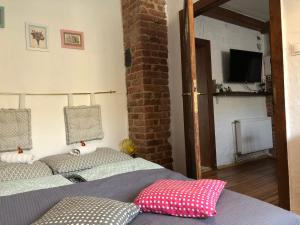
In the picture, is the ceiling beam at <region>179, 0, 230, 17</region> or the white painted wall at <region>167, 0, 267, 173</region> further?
the white painted wall at <region>167, 0, 267, 173</region>

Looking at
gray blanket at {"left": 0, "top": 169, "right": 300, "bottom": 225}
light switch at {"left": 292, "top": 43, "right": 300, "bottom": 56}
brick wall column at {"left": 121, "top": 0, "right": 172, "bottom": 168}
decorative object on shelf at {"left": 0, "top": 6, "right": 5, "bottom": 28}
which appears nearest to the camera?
gray blanket at {"left": 0, "top": 169, "right": 300, "bottom": 225}

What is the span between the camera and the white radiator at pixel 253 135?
13.9 ft

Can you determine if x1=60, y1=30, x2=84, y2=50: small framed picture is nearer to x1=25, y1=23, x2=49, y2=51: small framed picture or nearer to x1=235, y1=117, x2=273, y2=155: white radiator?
x1=25, y1=23, x2=49, y2=51: small framed picture

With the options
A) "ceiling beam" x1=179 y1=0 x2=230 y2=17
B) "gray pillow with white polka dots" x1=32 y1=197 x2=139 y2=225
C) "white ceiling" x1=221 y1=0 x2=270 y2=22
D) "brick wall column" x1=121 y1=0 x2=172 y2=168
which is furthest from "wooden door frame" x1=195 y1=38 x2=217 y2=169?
"gray pillow with white polka dots" x1=32 y1=197 x2=139 y2=225

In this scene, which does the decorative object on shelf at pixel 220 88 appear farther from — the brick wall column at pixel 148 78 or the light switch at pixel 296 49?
the light switch at pixel 296 49

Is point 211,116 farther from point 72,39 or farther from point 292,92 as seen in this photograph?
point 72,39

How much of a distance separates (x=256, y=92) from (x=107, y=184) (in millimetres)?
3698

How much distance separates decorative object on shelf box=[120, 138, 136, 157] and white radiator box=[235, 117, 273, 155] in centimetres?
202

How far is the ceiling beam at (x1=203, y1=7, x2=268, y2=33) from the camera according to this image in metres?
3.92

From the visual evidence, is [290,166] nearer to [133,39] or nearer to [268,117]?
[133,39]

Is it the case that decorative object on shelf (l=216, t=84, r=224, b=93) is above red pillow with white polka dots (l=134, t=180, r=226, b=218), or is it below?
above

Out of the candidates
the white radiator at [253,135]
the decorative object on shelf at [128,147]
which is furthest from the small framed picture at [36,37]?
the white radiator at [253,135]

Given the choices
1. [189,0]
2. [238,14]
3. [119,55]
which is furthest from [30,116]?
[238,14]

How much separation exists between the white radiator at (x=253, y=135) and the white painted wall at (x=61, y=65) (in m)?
2.09
